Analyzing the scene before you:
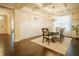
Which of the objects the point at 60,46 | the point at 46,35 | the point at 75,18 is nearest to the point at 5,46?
the point at 46,35

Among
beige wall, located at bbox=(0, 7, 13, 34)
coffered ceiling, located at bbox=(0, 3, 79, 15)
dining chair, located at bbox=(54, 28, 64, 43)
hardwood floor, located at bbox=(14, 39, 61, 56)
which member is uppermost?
coffered ceiling, located at bbox=(0, 3, 79, 15)

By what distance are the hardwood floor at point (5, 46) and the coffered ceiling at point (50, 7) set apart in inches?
29.0

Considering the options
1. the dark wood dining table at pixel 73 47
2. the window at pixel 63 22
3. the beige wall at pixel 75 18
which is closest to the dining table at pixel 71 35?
the dark wood dining table at pixel 73 47

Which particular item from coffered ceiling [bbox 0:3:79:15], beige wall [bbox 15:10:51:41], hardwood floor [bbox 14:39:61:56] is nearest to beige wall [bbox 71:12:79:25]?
coffered ceiling [bbox 0:3:79:15]

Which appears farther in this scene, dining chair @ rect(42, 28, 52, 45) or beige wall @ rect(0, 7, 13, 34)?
dining chair @ rect(42, 28, 52, 45)

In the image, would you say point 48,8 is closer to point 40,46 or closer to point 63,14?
point 63,14

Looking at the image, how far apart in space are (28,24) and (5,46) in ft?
2.49

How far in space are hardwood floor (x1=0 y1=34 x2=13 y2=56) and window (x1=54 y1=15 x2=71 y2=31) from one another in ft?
3.88

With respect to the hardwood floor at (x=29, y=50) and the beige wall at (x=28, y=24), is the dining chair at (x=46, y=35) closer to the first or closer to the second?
the beige wall at (x=28, y=24)

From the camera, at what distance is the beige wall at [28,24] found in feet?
8.29

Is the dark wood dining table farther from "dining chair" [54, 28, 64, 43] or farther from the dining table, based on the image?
"dining chair" [54, 28, 64, 43]

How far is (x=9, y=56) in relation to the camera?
8.27 feet

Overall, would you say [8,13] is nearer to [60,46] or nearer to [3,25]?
[3,25]

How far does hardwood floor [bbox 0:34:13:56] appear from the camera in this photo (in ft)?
8.16
